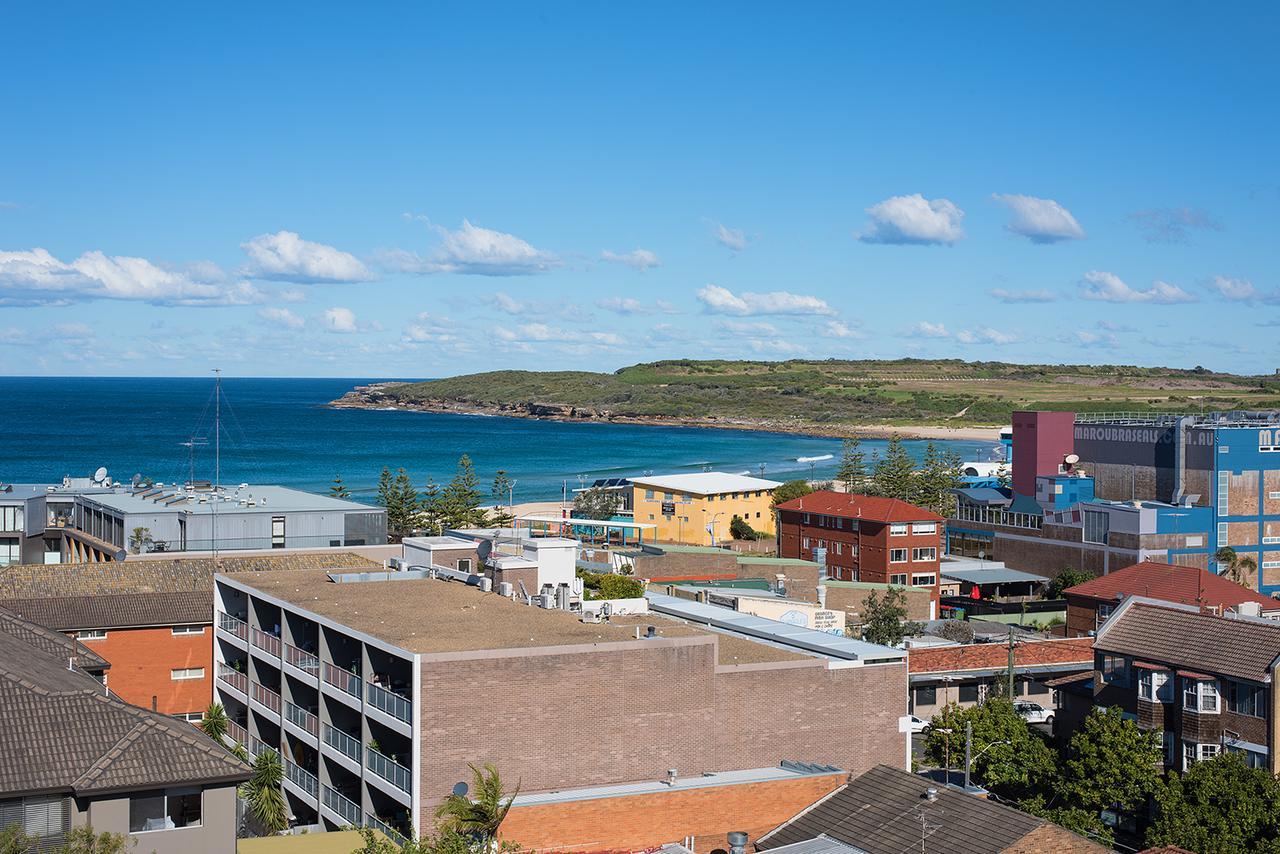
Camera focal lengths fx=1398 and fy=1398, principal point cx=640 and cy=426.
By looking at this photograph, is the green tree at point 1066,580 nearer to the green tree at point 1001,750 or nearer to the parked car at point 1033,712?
the parked car at point 1033,712

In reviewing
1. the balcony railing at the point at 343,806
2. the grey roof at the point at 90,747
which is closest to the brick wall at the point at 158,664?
the balcony railing at the point at 343,806

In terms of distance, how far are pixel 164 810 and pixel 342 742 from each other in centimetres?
875

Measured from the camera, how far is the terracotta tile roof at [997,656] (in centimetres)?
4241

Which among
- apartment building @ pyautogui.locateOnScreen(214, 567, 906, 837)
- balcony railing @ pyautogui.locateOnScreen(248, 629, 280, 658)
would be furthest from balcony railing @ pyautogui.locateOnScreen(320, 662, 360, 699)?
balcony railing @ pyautogui.locateOnScreen(248, 629, 280, 658)

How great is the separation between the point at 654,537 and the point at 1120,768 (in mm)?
48550

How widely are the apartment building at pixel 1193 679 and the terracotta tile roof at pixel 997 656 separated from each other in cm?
852

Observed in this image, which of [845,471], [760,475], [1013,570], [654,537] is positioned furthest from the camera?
[760,475]

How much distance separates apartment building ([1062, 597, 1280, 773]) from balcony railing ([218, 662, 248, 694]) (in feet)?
67.1

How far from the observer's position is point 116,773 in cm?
1841

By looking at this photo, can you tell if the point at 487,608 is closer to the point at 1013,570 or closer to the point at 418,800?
the point at 418,800

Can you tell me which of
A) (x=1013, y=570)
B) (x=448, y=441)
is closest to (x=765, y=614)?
(x=1013, y=570)

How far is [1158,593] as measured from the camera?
150 feet

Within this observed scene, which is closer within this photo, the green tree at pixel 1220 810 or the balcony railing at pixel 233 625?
the green tree at pixel 1220 810

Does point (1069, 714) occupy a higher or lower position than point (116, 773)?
lower
